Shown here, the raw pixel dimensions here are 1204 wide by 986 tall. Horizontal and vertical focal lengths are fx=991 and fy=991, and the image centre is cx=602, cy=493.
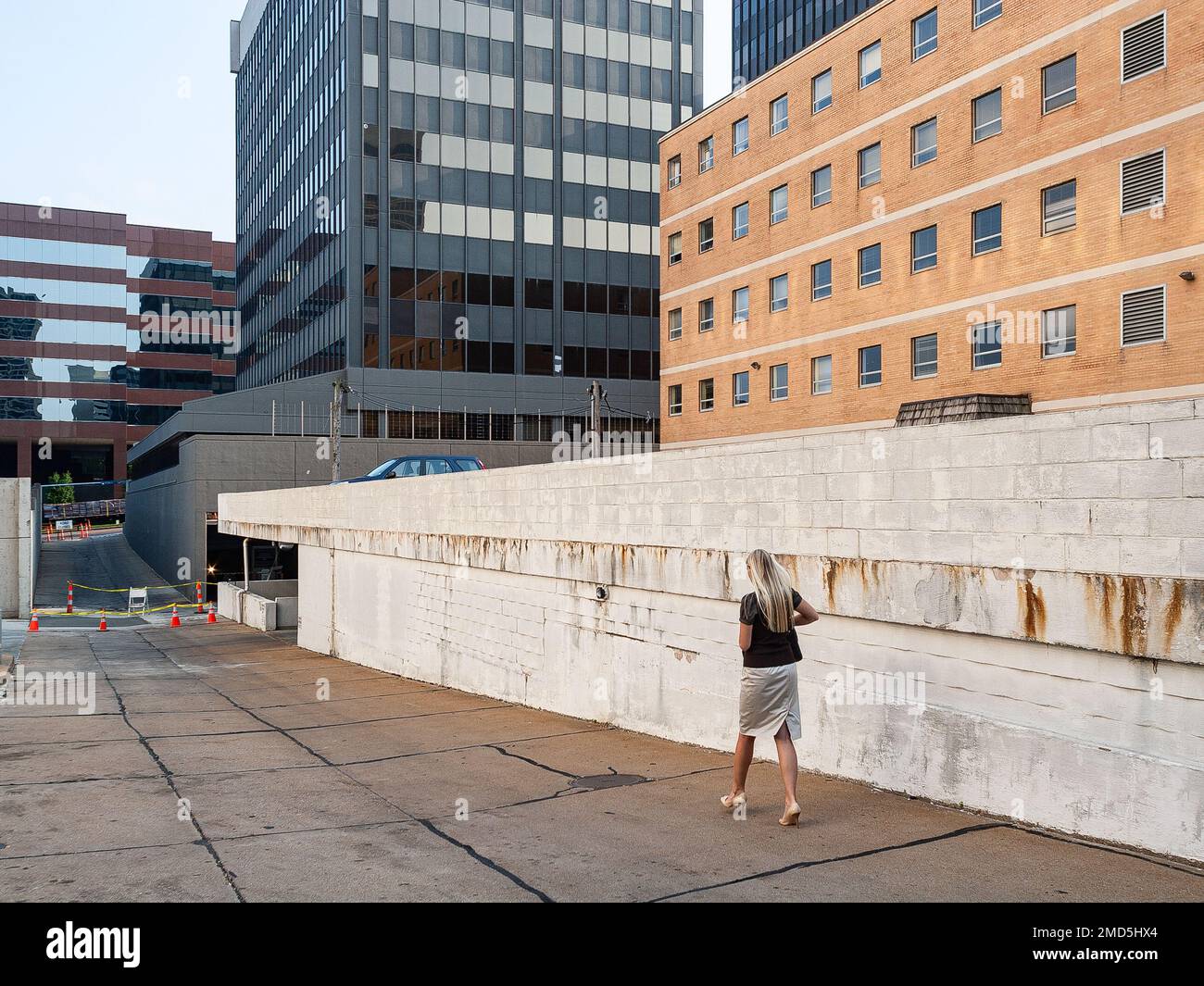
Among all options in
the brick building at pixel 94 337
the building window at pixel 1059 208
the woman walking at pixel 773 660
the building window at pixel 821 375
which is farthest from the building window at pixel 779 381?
the brick building at pixel 94 337

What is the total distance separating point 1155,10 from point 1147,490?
24.9 m

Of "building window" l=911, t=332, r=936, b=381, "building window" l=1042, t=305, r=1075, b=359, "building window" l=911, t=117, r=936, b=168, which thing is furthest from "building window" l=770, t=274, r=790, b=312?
"building window" l=1042, t=305, r=1075, b=359

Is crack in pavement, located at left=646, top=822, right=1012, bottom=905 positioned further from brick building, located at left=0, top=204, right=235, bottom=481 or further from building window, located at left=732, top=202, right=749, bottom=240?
brick building, located at left=0, top=204, right=235, bottom=481

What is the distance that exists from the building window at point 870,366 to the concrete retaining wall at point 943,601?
23982mm

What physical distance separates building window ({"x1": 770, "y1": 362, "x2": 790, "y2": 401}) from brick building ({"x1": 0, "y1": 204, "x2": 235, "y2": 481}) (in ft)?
210

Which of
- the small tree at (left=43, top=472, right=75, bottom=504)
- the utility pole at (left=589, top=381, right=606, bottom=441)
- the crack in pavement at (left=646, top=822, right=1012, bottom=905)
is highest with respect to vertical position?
the utility pole at (left=589, top=381, right=606, bottom=441)

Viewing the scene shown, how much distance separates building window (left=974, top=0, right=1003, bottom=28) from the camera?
28.9 meters

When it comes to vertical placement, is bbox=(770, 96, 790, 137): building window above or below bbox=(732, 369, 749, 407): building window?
above

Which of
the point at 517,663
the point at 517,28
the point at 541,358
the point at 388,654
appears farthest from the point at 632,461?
the point at 517,28

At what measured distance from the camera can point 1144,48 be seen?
2494 centimetres

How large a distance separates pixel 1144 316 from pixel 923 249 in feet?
27.4

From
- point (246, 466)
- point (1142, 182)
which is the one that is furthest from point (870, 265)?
point (246, 466)

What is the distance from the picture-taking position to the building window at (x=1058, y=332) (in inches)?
1070

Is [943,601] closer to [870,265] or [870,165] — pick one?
[870,265]
